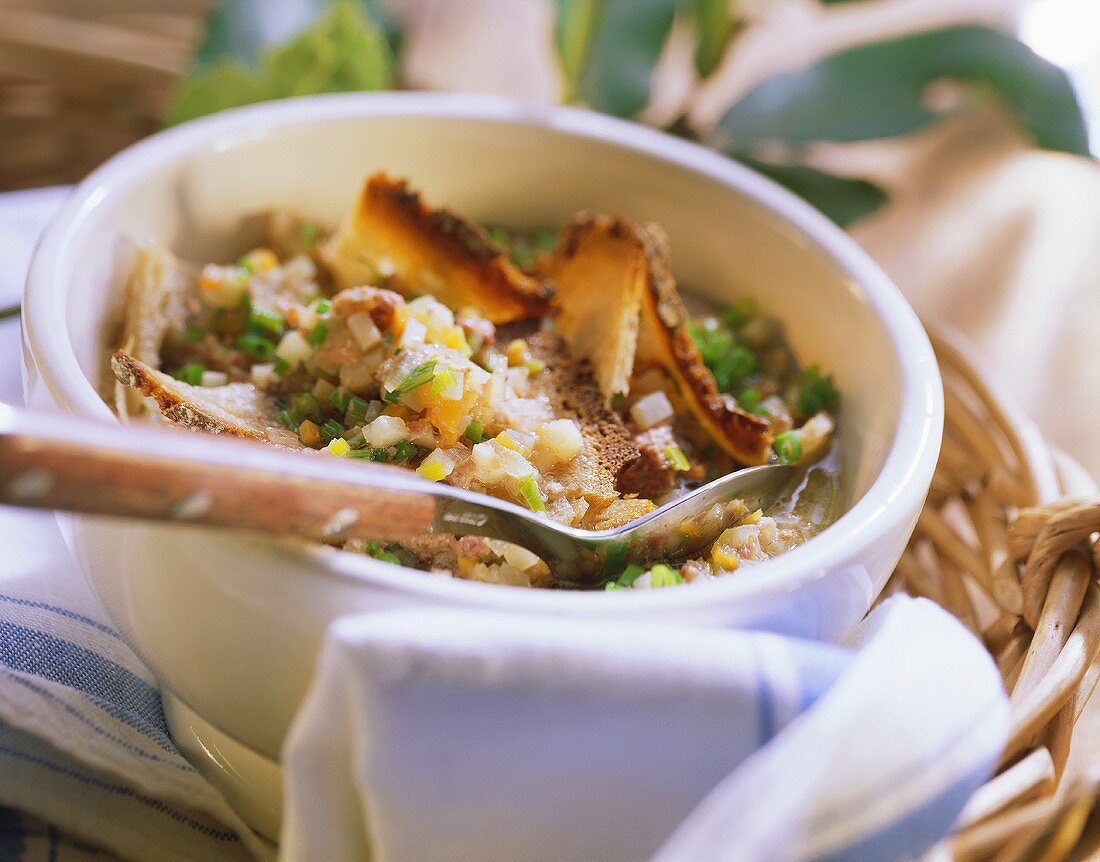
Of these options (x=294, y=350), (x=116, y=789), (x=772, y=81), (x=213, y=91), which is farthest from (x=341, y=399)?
(x=772, y=81)

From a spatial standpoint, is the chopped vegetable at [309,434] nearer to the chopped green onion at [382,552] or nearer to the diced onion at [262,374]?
the diced onion at [262,374]

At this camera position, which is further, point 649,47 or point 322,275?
point 649,47

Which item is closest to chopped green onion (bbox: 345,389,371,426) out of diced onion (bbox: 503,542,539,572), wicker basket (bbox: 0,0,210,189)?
diced onion (bbox: 503,542,539,572)

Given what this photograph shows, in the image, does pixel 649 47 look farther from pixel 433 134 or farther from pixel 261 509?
pixel 261 509

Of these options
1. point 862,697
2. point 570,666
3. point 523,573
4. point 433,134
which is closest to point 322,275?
point 433,134

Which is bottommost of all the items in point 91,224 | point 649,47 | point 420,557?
point 420,557

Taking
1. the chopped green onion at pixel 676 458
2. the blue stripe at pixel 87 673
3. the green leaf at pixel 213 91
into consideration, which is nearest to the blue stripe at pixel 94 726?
the blue stripe at pixel 87 673

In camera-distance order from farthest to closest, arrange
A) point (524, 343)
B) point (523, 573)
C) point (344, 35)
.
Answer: point (344, 35) → point (524, 343) → point (523, 573)
